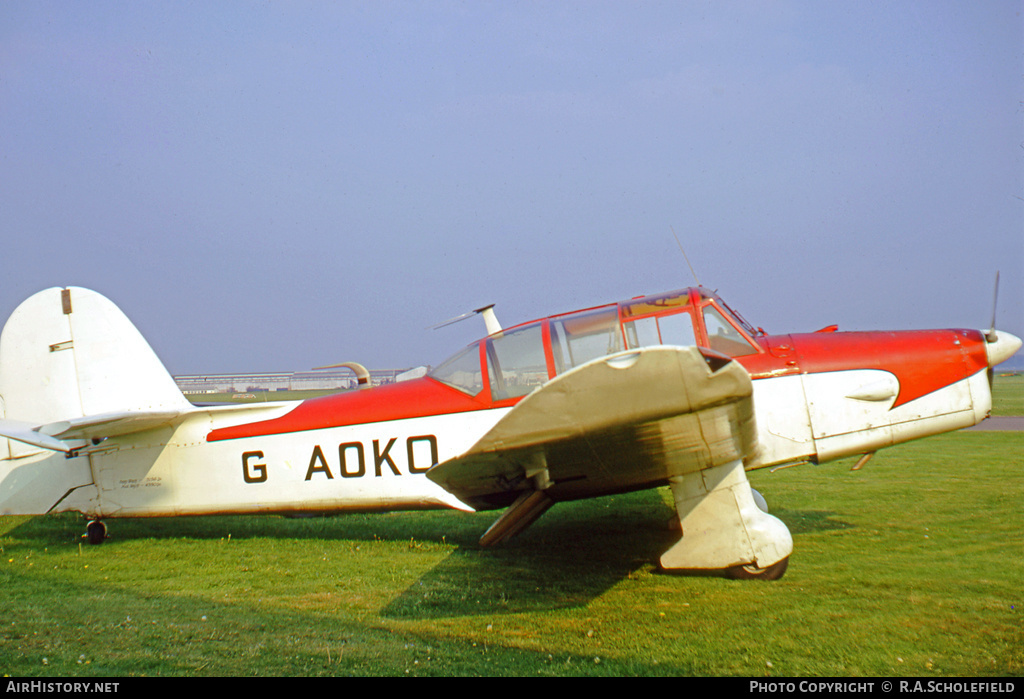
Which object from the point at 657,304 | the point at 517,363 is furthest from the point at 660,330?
the point at 517,363

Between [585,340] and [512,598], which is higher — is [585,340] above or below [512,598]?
above

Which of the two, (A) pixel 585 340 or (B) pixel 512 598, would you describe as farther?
(A) pixel 585 340

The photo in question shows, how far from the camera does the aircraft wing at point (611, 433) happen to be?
3.23m

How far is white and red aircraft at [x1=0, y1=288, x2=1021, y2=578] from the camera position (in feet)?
12.2

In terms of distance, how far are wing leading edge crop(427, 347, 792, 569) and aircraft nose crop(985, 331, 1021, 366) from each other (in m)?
2.26

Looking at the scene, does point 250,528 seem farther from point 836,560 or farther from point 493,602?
point 836,560

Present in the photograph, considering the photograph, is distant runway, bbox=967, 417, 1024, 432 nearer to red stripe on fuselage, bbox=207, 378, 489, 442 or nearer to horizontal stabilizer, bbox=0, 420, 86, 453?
red stripe on fuselage, bbox=207, 378, 489, 442

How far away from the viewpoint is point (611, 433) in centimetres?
369

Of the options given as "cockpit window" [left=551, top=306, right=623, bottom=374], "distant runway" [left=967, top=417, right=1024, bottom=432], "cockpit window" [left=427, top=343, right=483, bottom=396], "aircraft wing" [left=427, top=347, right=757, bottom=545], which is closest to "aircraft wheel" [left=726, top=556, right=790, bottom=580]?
"aircraft wing" [left=427, top=347, right=757, bottom=545]

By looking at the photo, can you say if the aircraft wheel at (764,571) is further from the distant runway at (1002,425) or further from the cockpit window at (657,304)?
the distant runway at (1002,425)

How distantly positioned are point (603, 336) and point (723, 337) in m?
0.96

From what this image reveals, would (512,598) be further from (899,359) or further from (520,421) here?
(899,359)

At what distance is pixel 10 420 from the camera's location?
645 cm

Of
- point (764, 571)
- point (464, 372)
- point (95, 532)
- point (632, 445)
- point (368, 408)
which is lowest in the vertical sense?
point (764, 571)
